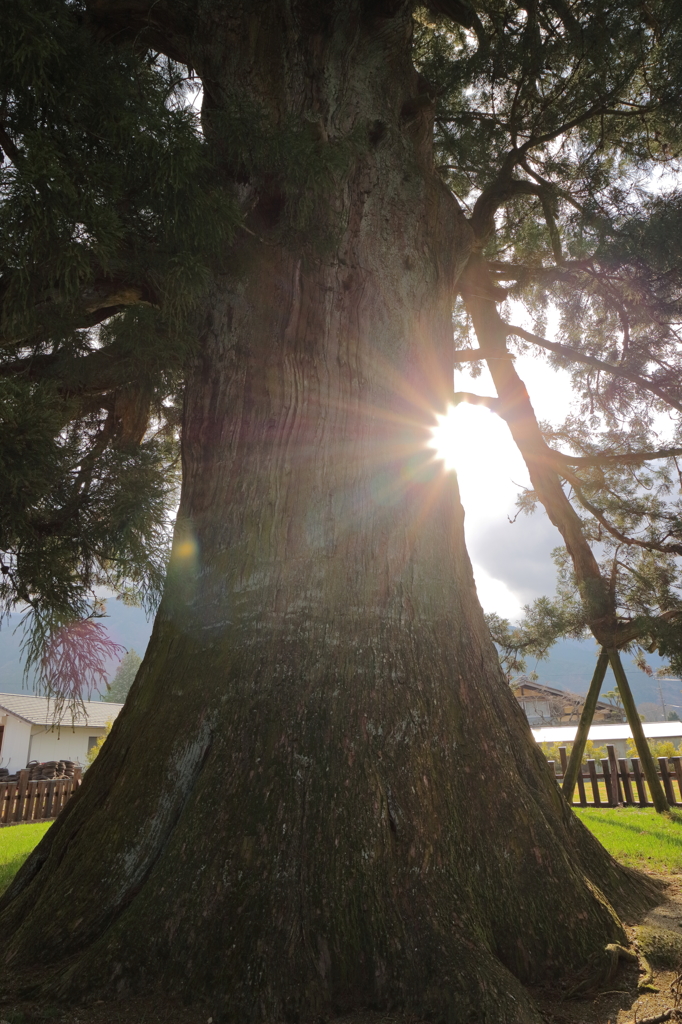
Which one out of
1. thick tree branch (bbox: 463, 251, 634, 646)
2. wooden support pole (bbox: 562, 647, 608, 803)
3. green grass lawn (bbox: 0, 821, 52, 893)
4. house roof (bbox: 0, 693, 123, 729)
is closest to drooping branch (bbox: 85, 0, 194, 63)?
thick tree branch (bbox: 463, 251, 634, 646)

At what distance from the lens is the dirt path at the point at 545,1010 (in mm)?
1760

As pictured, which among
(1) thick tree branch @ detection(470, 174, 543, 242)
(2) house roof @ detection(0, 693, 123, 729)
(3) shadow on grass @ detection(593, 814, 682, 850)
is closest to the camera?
(1) thick tree branch @ detection(470, 174, 543, 242)

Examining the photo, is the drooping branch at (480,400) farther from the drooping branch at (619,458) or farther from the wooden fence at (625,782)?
the wooden fence at (625,782)

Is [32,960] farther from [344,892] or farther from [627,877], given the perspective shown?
[627,877]

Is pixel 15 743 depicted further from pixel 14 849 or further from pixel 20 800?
pixel 14 849

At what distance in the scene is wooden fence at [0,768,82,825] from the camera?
12.4 meters

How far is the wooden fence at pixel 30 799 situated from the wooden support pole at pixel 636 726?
10.4m

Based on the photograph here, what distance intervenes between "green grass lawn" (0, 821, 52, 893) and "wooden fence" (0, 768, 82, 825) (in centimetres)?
271

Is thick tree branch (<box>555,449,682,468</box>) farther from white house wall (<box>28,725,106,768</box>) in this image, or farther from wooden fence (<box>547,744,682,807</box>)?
white house wall (<box>28,725,106,768</box>)

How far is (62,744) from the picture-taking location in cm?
2942

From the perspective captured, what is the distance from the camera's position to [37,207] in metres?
2.21

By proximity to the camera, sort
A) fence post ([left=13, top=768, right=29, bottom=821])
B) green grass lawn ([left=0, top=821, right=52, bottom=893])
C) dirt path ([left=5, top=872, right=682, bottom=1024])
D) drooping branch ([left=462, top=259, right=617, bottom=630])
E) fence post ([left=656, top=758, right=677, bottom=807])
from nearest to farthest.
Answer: dirt path ([left=5, top=872, right=682, bottom=1024]) < green grass lawn ([left=0, top=821, right=52, bottom=893]) < drooping branch ([left=462, top=259, right=617, bottom=630]) < fence post ([left=656, top=758, right=677, bottom=807]) < fence post ([left=13, top=768, right=29, bottom=821])

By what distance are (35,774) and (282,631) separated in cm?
1965

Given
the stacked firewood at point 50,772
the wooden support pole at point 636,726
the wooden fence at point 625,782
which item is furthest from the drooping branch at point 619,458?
the stacked firewood at point 50,772
